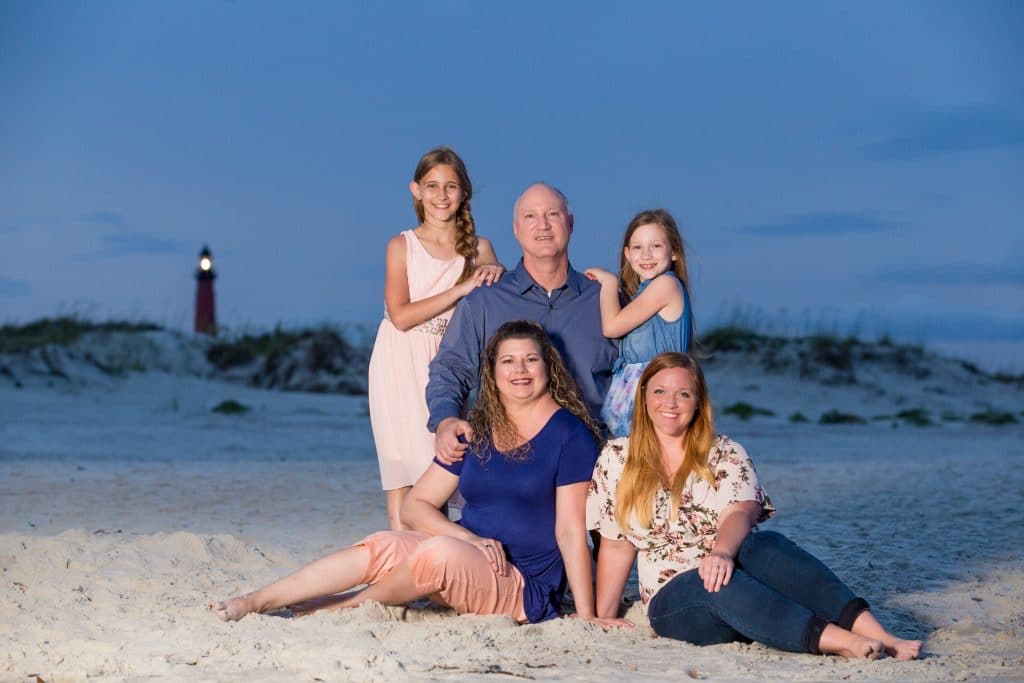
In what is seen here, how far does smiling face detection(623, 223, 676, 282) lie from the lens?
5.54 metres

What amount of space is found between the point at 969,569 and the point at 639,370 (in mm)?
2782

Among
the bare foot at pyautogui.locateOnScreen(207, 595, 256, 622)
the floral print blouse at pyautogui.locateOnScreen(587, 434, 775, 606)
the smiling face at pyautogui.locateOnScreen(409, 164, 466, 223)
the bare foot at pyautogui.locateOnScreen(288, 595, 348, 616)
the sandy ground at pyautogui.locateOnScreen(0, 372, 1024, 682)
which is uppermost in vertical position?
the smiling face at pyautogui.locateOnScreen(409, 164, 466, 223)

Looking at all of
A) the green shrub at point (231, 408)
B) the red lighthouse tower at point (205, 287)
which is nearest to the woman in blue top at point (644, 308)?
the green shrub at point (231, 408)

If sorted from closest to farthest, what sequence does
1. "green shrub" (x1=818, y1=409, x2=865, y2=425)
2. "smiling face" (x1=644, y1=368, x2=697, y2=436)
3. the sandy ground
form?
the sandy ground, "smiling face" (x1=644, y1=368, x2=697, y2=436), "green shrub" (x1=818, y1=409, x2=865, y2=425)

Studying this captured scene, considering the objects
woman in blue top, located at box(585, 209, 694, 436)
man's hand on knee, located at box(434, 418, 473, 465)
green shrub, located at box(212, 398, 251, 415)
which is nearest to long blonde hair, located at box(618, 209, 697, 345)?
woman in blue top, located at box(585, 209, 694, 436)

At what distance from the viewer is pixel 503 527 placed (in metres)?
5.21

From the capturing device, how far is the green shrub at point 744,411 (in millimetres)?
17875

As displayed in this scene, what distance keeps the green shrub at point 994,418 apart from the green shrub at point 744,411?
2978 millimetres

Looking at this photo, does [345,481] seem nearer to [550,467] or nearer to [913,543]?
[913,543]

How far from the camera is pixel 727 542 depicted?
470cm

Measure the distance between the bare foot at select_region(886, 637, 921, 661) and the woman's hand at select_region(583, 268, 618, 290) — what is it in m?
1.91

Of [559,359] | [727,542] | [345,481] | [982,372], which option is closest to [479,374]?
[559,359]

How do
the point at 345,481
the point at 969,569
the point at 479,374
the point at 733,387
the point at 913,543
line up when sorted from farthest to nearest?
the point at 733,387
the point at 345,481
the point at 913,543
the point at 969,569
the point at 479,374

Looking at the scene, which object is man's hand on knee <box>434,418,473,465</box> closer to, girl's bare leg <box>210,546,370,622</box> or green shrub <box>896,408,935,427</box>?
girl's bare leg <box>210,546,370,622</box>
